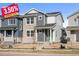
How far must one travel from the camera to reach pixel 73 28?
63.7 ft

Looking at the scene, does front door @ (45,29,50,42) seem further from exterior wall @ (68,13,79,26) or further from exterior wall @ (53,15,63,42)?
exterior wall @ (68,13,79,26)

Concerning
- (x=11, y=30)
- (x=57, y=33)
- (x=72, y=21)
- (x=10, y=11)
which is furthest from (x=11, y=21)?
(x=72, y=21)

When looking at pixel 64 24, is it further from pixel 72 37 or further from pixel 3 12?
pixel 3 12

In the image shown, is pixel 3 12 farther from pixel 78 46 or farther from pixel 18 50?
pixel 78 46

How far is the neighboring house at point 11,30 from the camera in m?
19.5

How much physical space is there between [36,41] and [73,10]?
146 centimetres

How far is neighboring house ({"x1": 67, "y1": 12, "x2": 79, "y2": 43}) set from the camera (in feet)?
63.5

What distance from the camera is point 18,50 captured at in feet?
63.9

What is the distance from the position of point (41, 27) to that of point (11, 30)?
2.93ft

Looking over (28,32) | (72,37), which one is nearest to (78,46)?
(72,37)

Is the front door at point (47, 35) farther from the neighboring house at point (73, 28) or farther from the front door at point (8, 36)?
the front door at point (8, 36)

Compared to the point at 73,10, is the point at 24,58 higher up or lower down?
lower down

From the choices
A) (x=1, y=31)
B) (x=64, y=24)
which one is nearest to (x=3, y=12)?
(x=1, y=31)

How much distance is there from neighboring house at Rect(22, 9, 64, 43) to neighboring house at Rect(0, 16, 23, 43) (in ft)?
0.53
